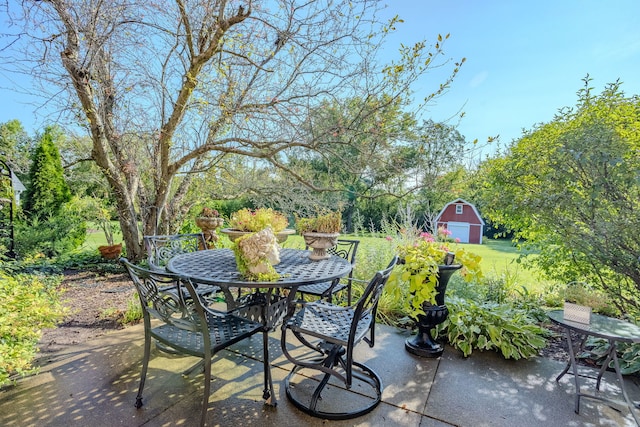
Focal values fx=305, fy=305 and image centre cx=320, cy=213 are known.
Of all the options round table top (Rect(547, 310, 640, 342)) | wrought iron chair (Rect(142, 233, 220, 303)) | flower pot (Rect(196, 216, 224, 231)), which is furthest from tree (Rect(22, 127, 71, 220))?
round table top (Rect(547, 310, 640, 342))

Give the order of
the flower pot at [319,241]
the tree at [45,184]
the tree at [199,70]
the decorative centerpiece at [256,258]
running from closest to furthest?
the decorative centerpiece at [256,258] → the flower pot at [319,241] → the tree at [199,70] → the tree at [45,184]

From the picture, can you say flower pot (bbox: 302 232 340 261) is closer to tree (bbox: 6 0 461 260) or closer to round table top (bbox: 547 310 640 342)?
round table top (bbox: 547 310 640 342)

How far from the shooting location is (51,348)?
8.08 feet

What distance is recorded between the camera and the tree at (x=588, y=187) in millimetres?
2439

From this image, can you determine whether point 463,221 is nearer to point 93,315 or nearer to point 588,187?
point 588,187

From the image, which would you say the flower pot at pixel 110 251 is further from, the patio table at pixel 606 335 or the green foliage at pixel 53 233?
the patio table at pixel 606 335

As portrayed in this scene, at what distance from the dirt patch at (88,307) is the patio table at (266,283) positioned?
3.35 ft

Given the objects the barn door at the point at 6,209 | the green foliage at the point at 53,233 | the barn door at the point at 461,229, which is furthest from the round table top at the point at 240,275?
the barn door at the point at 461,229

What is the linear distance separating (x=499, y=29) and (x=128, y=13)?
4.45 m

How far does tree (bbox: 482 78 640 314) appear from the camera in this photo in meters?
2.44

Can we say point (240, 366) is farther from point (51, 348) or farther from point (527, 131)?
point (527, 131)

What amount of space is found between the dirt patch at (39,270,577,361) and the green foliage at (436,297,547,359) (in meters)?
0.23

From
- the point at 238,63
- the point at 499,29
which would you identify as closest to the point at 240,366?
the point at 238,63

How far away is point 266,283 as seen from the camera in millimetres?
1771
